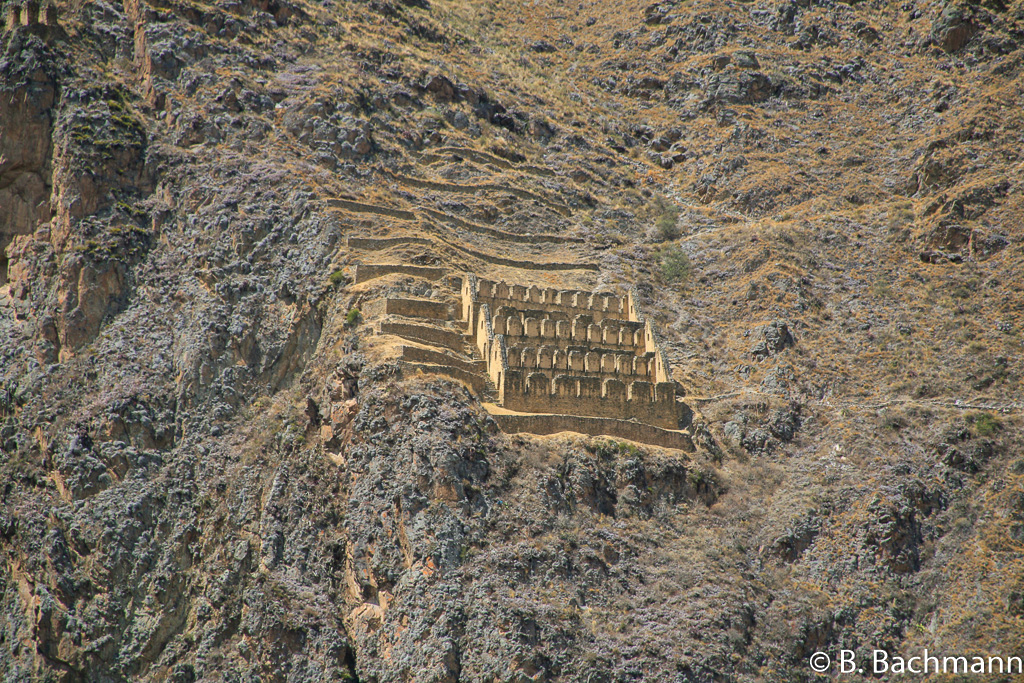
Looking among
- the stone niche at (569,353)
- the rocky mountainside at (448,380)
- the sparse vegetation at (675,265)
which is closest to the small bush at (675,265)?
the sparse vegetation at (675,265)

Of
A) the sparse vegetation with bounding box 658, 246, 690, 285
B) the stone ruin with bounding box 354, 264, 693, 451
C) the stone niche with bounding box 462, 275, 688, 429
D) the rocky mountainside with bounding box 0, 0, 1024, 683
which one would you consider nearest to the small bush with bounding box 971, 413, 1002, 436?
the rocky mountainside with bounding box 0, 0, 1024, 683

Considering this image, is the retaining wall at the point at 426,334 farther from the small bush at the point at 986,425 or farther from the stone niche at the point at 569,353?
the small bush at the point at 986,425

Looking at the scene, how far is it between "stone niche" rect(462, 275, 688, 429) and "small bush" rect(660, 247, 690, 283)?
7999 mm

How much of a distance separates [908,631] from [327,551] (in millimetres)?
20877

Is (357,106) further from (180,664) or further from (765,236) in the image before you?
(180,664)

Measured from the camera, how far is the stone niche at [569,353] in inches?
1671

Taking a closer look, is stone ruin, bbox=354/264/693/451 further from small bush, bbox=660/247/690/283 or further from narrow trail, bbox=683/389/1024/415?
small bush, bbox=660/247/690/283

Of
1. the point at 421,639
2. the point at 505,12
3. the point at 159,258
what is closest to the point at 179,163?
the point at 159,258

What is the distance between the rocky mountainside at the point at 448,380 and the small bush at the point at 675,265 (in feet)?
0.75

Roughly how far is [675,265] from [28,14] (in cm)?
3681

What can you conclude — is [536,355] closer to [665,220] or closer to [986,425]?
[986,425]

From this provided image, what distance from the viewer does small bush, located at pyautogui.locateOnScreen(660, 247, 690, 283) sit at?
192 ft

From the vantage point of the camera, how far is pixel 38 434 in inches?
1796

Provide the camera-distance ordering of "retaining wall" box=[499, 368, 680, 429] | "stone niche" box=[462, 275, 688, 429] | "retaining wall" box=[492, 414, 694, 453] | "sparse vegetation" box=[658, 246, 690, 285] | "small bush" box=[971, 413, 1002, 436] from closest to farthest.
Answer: "retaining wall" box=[492, 414, 694, 453]
"retaining wall" box=[499, 368, 680, 429]
"stone niche" box=[462, 275, 688, 429]
"small bush" box=[971, 413, 1002, 436]
"sparse vegetation" box=[658, 246, 690, 285]
